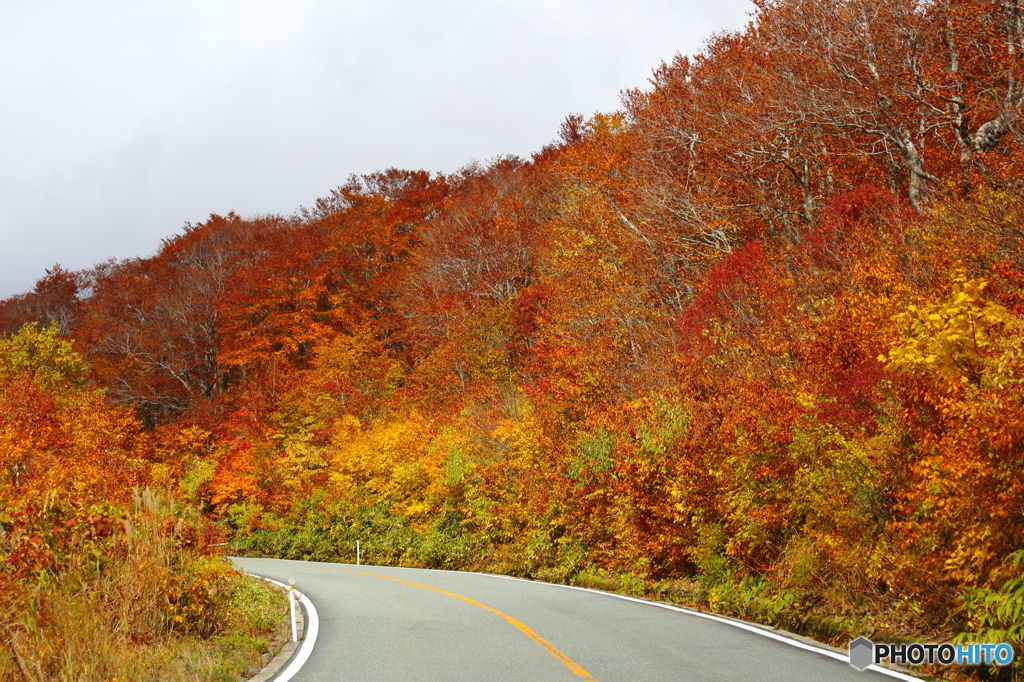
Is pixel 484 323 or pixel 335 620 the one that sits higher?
pixel 484 323

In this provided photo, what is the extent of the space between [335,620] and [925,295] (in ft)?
30.2

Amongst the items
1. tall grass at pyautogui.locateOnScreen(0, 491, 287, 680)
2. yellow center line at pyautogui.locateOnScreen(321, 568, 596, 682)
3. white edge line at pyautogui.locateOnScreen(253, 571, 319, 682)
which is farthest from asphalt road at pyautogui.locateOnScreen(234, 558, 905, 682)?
tall grass at pyautogui.locateOnScreen(0, 491, 287, 680)

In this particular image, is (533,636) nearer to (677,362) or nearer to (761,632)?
(761,632)

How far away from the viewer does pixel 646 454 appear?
45.5 feet

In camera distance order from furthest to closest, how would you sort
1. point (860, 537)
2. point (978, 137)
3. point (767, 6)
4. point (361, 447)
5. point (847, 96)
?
point (361, 447) → point (767, 6) → point (847, 96) → point (978, 137) → point (860, 537)

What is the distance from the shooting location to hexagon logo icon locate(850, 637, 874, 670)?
6993 mm

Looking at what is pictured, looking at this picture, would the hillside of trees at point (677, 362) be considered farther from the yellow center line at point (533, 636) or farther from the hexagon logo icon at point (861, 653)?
the yellow center line at point (533, 636)

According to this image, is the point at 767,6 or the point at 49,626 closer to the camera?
the point at 49,626

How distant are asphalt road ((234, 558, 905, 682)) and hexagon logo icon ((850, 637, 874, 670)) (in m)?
0.16

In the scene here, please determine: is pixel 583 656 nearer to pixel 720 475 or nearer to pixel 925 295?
pixel 720 475

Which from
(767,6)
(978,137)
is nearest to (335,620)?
(978,137)

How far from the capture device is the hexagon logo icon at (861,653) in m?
6.99

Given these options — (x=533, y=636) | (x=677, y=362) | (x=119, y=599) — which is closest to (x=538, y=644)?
(x=533, y=636)

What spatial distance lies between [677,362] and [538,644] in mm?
8647
